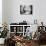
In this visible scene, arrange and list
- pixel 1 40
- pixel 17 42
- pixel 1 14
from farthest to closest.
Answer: pixel 1 14
pixel 1 40
pixel 17 42

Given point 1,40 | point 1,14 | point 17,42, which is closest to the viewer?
point 17,42

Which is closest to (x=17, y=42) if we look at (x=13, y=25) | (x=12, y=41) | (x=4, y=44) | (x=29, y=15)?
(x=12, y=41)

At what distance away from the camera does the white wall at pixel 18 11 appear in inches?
236

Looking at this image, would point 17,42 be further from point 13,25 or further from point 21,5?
point 21,5

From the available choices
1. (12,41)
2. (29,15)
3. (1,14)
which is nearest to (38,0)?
(29,15)

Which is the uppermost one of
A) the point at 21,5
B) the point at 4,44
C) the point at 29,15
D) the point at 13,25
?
the point at 21,5

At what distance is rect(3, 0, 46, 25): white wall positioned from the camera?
5.99 metres

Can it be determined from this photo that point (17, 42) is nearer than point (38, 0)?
Yes

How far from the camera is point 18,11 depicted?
19.7 ft

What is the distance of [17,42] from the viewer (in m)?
3.13

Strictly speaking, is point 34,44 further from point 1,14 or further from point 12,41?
point 1,14

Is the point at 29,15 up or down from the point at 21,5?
down

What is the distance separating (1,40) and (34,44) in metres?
0.83

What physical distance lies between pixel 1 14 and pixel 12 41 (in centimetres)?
262
